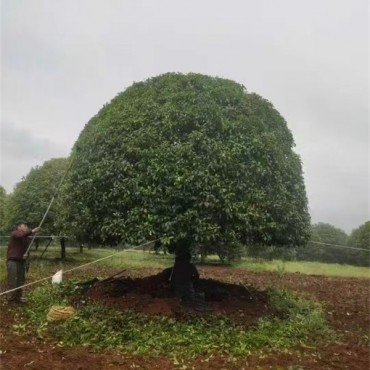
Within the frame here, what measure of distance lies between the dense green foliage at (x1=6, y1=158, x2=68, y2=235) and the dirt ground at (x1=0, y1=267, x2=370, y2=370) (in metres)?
12.3

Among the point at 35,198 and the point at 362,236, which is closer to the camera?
the point at 35,198

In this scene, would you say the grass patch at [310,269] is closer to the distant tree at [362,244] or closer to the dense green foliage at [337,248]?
the dense green foliage at [337,248]

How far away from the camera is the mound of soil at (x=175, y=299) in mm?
8906

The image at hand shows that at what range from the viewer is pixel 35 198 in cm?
2214

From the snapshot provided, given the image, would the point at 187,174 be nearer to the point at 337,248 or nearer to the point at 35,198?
the point at 35,198

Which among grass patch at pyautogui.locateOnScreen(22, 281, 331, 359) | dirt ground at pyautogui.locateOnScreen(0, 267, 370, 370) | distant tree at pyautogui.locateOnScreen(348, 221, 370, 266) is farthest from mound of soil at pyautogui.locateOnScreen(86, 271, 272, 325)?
distant tree at pyautogui.locateOnScreen(348, 221, 370, 266)

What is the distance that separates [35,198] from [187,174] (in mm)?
15507

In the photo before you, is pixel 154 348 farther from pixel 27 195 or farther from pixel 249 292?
pixel 27 195

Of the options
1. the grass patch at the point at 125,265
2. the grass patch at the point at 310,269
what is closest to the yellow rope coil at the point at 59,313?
the grass patch at the point at 125,265

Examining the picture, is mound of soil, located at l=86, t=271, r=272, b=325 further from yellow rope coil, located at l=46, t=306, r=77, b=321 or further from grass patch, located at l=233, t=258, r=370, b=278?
grass patch, located at l=233, t=258, r=370, b=278

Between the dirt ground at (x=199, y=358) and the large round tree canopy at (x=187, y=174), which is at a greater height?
the large round tree canopy at (x=187, y=174)

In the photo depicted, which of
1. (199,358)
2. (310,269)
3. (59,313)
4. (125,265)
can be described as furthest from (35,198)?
(199,358)

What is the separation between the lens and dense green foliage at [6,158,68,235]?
71.6 feet

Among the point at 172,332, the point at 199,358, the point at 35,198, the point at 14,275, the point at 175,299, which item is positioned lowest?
the point at 199,358
